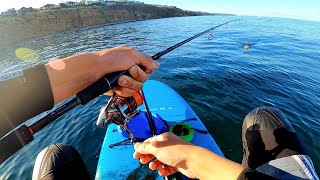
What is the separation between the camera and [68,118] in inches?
409

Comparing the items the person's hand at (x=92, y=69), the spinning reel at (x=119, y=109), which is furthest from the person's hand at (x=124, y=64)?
the spinning reel at (x=119, y=109)

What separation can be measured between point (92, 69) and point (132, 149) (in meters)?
4.05

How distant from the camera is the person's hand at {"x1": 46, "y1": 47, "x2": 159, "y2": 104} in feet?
7.92

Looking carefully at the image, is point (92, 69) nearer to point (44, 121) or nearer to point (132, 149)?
point (44, 121)

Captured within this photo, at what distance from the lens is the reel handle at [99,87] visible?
234 centimetres

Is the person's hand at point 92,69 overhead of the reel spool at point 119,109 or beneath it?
overhead

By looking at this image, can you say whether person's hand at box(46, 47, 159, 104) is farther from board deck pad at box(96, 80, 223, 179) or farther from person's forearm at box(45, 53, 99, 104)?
board deck pad at box(96, 80, 223, 179)

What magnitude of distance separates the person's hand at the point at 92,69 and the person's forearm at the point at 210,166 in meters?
1.04

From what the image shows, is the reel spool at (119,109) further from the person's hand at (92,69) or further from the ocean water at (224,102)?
the ocean water at (224,102)

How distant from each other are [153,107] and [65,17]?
79035 mm

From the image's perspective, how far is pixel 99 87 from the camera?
7.90ft

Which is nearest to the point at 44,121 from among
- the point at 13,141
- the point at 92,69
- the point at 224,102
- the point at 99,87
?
the point at 13,141

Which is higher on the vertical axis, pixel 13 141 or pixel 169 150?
pixel 13 141

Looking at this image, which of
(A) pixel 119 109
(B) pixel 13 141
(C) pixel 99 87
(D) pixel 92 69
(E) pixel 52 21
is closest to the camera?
(B) pixel 13 141
